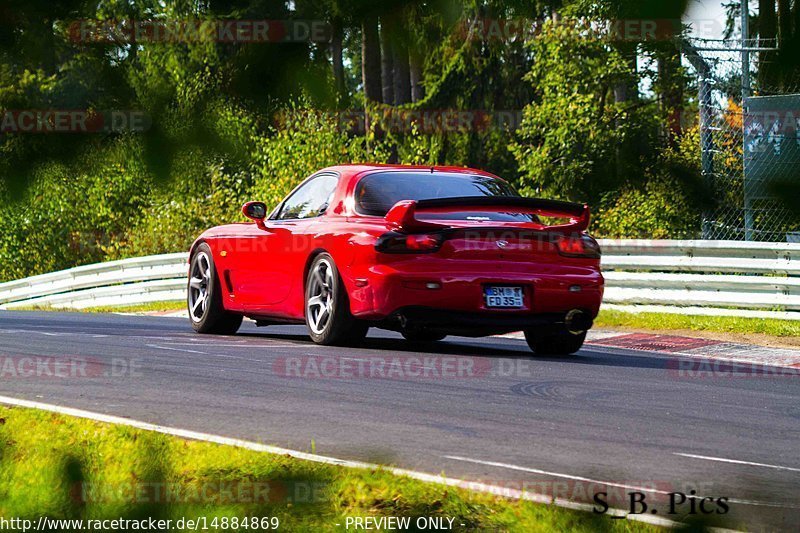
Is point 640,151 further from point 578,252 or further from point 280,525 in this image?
point 578,252

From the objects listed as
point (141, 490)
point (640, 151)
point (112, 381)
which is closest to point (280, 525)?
point (141, 490)

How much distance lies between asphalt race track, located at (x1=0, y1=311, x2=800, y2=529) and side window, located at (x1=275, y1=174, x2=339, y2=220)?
3.81 ft

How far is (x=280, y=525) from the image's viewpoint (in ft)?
15.1

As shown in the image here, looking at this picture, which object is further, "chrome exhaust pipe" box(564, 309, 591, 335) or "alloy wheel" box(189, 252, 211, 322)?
"alloy wheel" box(189, 252, 211, 322)

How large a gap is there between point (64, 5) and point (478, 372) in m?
7.24

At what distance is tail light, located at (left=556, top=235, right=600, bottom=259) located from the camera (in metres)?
10.5

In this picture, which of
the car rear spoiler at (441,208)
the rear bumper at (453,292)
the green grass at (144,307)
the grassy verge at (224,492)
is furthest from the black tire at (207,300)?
the green grass at (144,307)

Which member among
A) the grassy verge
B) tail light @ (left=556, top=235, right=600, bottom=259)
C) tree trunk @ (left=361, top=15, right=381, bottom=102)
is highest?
tree trunk @ (left=361, top=15, right=381, bottom=102)

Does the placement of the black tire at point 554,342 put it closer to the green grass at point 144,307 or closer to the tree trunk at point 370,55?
the tree trunk at point 370,55

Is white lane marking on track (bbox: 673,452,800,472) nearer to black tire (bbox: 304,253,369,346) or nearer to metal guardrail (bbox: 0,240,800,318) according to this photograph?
black tire (bbox: 304,253,369,346)

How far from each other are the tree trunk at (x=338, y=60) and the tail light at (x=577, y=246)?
7.76m

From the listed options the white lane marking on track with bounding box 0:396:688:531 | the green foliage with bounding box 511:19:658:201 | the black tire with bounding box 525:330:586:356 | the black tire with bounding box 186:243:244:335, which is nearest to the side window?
the black tire with bounding box 186:243:244:335

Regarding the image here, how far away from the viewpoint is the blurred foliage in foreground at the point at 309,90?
2619 mm

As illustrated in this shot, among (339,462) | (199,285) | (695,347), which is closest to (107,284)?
(199,285)
